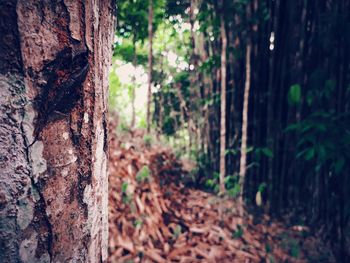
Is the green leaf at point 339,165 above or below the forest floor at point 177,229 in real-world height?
above

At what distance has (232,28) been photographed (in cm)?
323

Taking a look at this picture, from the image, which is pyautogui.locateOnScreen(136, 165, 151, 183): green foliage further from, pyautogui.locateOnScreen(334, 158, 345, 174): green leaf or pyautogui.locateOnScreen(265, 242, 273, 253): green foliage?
pyautogui.locateOnScreen(334, 158, 345, 174): green leaf

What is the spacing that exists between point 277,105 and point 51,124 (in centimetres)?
287

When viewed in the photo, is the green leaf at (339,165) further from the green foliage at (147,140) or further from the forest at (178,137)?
the green foliage at (147,140)

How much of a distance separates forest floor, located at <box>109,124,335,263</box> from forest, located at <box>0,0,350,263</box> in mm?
12

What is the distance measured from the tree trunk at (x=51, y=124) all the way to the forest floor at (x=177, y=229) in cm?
168

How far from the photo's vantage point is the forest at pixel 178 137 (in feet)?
1.21

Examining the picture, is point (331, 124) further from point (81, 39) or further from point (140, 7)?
point (140, 7)

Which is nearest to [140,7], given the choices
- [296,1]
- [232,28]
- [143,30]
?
[143,30]

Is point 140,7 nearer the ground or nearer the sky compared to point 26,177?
nearer the sky

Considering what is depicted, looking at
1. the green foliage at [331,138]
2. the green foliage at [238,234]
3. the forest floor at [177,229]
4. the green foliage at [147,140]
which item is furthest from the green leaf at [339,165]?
the green foliage at [147,140]

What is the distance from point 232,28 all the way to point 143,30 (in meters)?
1.59

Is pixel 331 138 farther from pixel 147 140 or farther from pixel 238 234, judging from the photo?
pixel 147 140

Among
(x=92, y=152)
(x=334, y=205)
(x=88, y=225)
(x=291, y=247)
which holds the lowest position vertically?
(x=291, y=247)
